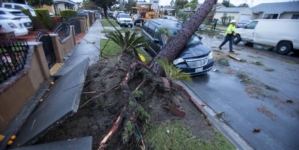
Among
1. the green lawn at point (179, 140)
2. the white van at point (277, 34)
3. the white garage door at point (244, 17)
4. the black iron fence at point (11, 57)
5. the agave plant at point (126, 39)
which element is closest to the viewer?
the green lawn at point (179, 140)

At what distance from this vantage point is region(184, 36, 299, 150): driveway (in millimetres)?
2934

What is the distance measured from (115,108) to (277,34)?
11995 mm

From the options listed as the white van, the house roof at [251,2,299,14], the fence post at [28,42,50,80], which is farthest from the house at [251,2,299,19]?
the fence post at [28,42,50,80]

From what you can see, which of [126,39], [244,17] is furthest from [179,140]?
[244,17]

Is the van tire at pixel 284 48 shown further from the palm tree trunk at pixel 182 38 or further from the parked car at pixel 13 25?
the parked car at pixel 13 25

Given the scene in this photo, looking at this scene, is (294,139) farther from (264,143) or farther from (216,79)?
(216,79)

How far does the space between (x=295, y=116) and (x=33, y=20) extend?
15937 mm

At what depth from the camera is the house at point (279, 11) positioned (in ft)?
89.1

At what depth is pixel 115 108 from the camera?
252cm

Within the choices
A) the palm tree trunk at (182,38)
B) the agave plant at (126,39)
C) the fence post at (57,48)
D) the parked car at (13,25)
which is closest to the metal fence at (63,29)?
the fence post at (57,48)

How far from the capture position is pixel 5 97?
7.62ft

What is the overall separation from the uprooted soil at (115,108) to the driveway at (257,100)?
99cm

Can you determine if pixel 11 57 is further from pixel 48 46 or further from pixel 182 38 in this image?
pixel 182 38

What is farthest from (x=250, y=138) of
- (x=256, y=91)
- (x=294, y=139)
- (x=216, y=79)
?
(x=216, y=79)
